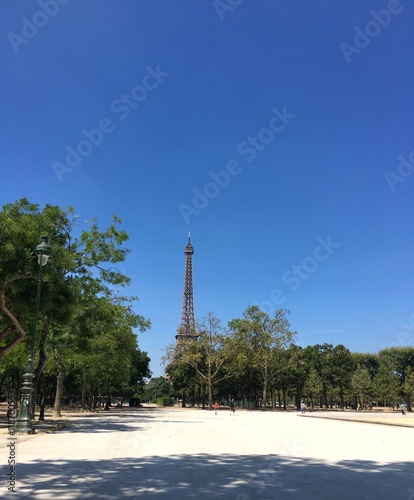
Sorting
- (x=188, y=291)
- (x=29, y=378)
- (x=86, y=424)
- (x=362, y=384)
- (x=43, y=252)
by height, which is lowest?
(x=86, y=424)

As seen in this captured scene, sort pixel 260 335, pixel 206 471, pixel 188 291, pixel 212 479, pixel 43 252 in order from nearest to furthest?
pixel 212 479, pixel 206 471, pixel 43 252, pixel 260 335, pixel 188 291

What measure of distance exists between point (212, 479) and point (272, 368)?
216 feet

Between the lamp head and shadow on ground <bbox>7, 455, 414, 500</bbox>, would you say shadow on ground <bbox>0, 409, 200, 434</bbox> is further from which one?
shadow on ground <bbox>7, 455, 414, 500</bbox>

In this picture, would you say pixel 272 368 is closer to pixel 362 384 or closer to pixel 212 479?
pixel 362 384

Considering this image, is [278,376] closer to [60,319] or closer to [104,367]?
[104,367]

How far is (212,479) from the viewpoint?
26.9ft

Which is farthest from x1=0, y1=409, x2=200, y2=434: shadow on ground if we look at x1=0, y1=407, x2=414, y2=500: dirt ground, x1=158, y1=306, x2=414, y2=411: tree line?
x1=158, y1=306, x2=414, y2=411: tree line

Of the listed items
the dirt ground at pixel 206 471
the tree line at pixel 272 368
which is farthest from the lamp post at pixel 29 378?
the tree line at pixel 272 368

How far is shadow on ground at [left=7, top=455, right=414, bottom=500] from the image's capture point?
7.06 metres

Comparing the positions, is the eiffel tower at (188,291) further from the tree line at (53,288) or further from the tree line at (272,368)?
the tree line at (53,288)

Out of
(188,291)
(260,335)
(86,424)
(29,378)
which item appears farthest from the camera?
(188,291)

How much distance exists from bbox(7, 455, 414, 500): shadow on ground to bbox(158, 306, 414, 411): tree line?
53.8 metres

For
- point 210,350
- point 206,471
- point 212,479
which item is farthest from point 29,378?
point 210,350

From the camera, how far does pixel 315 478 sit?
27.9 ft
